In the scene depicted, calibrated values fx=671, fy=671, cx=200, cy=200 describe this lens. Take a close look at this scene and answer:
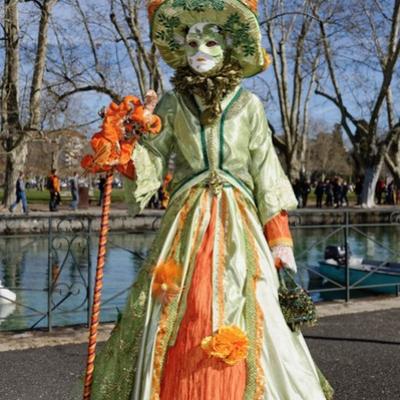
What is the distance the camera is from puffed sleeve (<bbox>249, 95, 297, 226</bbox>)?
2.90 metres

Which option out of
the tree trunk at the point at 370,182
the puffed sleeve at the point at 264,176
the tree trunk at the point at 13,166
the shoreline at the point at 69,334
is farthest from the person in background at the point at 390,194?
the puffed sleeve at the point at 264,176

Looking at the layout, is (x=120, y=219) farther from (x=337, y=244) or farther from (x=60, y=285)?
(x=60, y=285)

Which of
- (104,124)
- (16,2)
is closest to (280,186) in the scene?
(104,124)

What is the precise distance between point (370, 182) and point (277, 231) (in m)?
23.2

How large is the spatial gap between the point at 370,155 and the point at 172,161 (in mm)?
22178

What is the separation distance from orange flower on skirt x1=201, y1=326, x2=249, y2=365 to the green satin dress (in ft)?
0.21

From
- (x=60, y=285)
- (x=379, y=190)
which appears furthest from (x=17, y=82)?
(x=379, y=190)

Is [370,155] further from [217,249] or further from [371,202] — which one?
[217,249]

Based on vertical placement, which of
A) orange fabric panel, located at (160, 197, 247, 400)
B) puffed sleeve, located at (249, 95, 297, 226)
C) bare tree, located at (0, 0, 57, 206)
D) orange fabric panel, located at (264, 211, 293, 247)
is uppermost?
bare tree, located at (0, 0, 57, 206)

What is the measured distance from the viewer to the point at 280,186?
2949 mm

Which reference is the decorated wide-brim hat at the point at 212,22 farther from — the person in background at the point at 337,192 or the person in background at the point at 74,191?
Result: the person in background at the point at 337,192

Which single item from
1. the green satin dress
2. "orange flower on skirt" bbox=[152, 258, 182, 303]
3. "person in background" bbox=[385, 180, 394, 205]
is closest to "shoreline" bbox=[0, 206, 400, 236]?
the green satin dress

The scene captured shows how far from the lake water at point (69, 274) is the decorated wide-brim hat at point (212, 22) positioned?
3.05m

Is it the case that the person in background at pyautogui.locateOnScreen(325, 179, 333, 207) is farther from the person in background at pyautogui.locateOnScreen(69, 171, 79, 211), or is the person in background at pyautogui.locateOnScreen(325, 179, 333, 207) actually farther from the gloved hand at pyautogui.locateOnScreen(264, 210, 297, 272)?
the gloved hand at pyautogui.locateOnScreen(264, 210, 297, 272)
